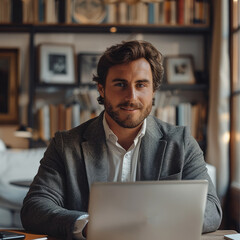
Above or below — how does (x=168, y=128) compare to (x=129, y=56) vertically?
below

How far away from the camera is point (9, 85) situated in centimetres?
407

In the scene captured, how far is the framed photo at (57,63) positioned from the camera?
4.01m

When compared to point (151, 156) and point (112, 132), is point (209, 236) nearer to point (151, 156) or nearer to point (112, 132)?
point (151, 156)

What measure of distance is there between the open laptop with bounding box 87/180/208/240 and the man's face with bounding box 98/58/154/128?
2.23 feet

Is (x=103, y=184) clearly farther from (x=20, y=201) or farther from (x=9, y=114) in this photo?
(x=9, y=114)

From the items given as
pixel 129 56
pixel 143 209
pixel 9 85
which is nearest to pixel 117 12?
pixel 9 85

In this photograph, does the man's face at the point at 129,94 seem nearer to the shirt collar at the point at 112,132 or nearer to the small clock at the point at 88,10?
the shirt collar at the point at 112,132

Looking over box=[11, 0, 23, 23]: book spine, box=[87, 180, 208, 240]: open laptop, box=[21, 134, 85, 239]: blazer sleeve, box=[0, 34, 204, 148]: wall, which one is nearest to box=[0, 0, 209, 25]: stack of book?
box=[11, 0, 23, 23]: book spine

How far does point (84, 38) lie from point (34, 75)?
580 millimetres

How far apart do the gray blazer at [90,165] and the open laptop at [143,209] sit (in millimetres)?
450

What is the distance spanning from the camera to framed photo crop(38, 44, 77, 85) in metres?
4.01

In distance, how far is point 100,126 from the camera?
5.96 ft

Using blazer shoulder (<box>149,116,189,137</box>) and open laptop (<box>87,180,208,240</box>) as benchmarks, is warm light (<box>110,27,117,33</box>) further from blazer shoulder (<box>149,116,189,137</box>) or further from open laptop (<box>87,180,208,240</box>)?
open laptop (<box>87,180,208,240</box>)

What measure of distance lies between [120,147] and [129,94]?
24 centimetres
